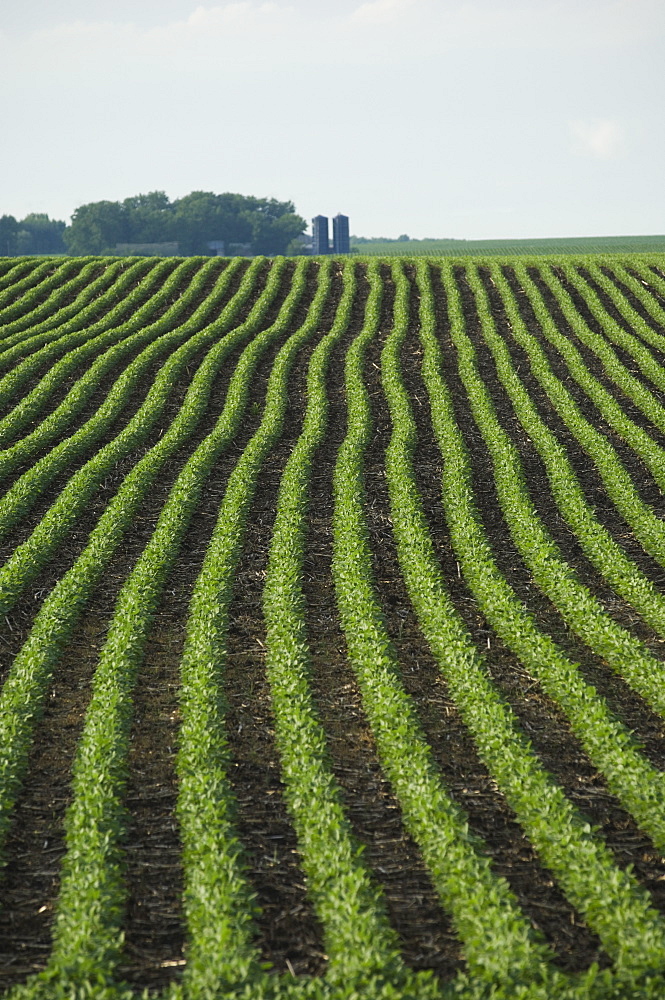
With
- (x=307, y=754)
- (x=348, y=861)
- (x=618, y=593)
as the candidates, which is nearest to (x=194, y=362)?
(x=618, y=593)

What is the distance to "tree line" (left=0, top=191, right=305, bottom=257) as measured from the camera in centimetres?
11156

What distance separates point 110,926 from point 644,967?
446 cm

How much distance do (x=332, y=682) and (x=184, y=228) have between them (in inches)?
4485

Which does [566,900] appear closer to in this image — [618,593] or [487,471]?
[618,593]

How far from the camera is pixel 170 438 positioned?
1984 centimetres

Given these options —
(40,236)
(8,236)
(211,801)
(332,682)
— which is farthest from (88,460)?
(40,236)

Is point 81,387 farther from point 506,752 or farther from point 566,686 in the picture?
point 506,752

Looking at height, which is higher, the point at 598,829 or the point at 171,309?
the point at 171,309

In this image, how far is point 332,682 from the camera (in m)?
10.9

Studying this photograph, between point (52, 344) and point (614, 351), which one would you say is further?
point (52, 344)

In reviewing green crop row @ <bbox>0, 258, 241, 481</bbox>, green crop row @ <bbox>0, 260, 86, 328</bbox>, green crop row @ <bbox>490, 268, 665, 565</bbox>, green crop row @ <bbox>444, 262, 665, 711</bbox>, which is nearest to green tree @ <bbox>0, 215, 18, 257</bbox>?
green crop row @ <bbox>0, 260, 86, 328</bbox>

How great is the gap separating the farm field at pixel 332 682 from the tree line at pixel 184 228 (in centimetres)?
9492

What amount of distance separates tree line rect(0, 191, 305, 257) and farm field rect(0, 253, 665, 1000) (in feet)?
311

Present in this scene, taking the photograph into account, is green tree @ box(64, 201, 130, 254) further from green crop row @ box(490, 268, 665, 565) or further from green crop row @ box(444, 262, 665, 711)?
green crop row @ box(444, 262, 665, 711)
